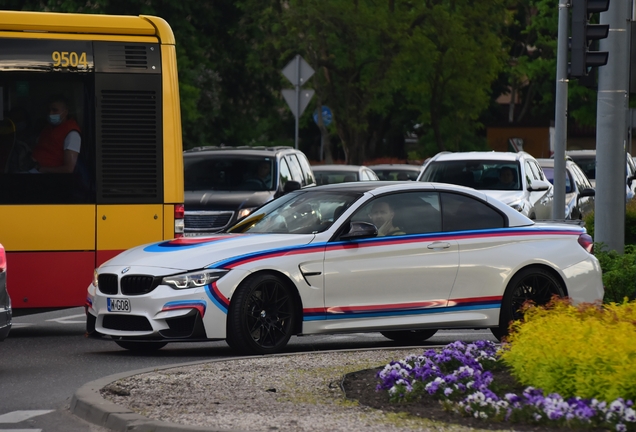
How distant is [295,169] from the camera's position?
70.3 feet

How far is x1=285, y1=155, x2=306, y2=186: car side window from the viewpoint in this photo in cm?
2123

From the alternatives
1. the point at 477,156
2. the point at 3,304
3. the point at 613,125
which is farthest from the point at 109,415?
the point at 477,156

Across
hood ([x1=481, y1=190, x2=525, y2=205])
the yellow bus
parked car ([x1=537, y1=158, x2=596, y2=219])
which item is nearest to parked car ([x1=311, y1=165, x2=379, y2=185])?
parked car ([x1=537, y1=158, x2=596, y2=219])

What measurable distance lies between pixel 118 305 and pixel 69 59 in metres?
3.11

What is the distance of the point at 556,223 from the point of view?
13.1 meters

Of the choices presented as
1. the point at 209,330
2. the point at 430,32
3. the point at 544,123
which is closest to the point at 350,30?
the point at 430,32

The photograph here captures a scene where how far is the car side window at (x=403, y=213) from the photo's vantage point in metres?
12.1

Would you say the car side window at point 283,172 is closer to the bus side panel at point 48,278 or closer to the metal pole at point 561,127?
the metal pole at point 561,127

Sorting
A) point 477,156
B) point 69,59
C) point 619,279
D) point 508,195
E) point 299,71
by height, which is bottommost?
point 619,279

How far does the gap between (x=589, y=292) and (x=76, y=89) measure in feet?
17.2

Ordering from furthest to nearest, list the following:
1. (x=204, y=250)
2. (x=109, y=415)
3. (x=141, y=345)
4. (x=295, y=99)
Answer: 1. (x=295, y=99)
2. (x=141, y=345)
3. (x=204, y=250)
4. (x=109, y=415)

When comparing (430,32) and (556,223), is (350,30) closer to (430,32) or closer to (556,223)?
(430,32)

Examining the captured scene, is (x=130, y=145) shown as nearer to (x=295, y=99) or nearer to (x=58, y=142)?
(x=58, y=142)

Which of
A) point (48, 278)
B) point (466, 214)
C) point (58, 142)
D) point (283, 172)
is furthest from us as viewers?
point (283, 172)
